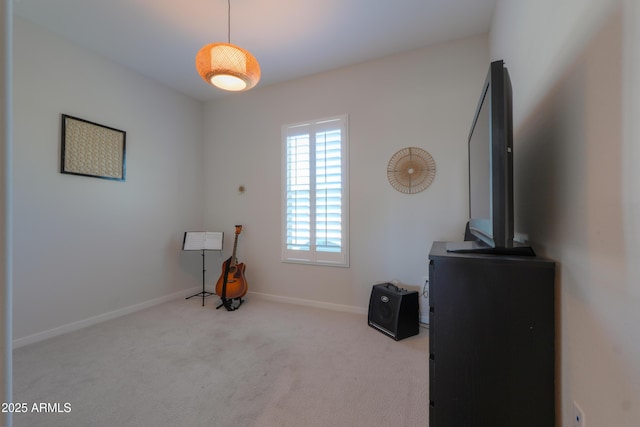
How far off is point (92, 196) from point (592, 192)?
→ 364 cm

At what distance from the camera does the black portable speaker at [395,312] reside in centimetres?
227

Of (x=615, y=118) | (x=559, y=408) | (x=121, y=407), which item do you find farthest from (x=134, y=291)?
(x=615, y=118)

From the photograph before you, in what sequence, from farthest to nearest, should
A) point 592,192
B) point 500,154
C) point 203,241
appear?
point 203,241
point 500,154
point 592,192

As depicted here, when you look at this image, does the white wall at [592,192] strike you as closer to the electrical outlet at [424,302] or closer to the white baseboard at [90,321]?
the electrical outlet at [424,302]

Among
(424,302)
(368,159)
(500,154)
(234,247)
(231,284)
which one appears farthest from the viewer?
(234,247)

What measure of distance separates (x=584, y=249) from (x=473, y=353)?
1.83ft

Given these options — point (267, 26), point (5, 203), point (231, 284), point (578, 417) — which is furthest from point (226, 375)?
point (267, 26)

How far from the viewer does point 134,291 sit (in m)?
2.99

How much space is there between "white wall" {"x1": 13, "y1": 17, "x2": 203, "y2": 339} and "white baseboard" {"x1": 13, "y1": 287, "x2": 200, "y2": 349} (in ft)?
0.12

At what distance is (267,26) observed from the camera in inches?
90.3

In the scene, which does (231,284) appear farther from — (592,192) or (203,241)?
(592,192)

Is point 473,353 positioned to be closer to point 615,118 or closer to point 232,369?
point 615,118

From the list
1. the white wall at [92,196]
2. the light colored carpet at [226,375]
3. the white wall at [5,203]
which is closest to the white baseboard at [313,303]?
the light colored carpet at [226,375]

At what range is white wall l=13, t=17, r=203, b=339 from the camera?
2205mm
